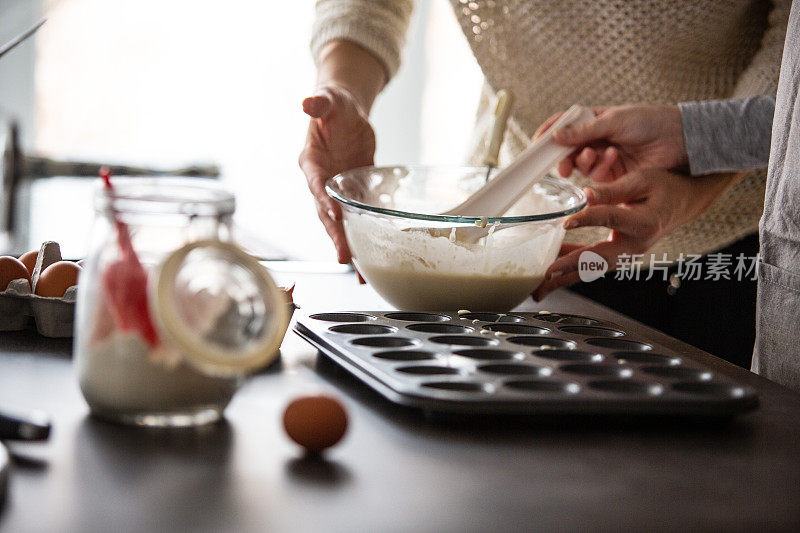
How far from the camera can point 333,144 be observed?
1105 millimetres

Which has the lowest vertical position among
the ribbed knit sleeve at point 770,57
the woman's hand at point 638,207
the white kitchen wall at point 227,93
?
the woman's hand at point 638,207

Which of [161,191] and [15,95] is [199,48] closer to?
[15,95]

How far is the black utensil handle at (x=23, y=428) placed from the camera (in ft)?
1.56

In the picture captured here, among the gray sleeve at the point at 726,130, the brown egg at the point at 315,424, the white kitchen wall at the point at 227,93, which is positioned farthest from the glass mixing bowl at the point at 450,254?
the white kitchen wall at the point at 227,93

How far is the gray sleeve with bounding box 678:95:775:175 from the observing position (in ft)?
3.53

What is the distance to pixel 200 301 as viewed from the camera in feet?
1.55

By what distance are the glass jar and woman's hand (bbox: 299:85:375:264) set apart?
0.49 m

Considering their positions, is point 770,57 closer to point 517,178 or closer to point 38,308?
point 517,178

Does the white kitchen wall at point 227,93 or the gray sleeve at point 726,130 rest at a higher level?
the white kitchen wall at point 227,93

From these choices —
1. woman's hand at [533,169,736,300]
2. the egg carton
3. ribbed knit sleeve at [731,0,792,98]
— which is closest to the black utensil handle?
the egg carton

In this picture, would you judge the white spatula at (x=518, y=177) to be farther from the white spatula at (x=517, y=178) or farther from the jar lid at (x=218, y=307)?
the jar lid at (x=218, y=307)

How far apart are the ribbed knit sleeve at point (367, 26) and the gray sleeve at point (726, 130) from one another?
0.48 metres

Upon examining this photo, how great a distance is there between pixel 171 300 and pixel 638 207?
2.58 ft

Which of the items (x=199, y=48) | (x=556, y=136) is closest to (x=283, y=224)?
(x=199, y=48)
